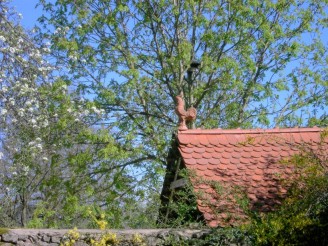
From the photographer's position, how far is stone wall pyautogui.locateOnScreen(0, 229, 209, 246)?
257 inches

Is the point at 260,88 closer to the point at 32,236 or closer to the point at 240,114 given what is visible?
the point at 240,114

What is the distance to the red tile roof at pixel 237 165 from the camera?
22.3ft

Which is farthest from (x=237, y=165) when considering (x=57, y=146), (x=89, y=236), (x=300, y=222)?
(x=57, y=146)

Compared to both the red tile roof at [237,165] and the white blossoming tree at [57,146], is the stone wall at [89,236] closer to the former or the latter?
the red tile roof at [237,165]

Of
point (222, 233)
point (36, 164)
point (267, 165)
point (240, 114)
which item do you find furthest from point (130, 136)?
point (222, 233)

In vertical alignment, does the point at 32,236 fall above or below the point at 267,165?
below

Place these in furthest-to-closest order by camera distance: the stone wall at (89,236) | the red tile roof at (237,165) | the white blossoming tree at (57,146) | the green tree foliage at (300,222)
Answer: the white blossoming tree at (57,146), the red tile roof at (237,165), the stone wall at (89,236), the green tree foliage at (300,222)

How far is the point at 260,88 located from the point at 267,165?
7.28m

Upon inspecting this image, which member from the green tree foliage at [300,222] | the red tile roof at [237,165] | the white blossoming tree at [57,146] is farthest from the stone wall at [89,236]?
the white blossoming tree at [57,146]

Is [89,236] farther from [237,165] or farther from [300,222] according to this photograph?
[300,222]

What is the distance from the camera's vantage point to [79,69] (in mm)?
14562

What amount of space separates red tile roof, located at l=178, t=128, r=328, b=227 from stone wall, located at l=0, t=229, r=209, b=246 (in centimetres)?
→ 43

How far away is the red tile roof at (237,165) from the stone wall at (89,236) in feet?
1.42

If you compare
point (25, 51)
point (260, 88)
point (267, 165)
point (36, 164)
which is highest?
point (260, 88)
